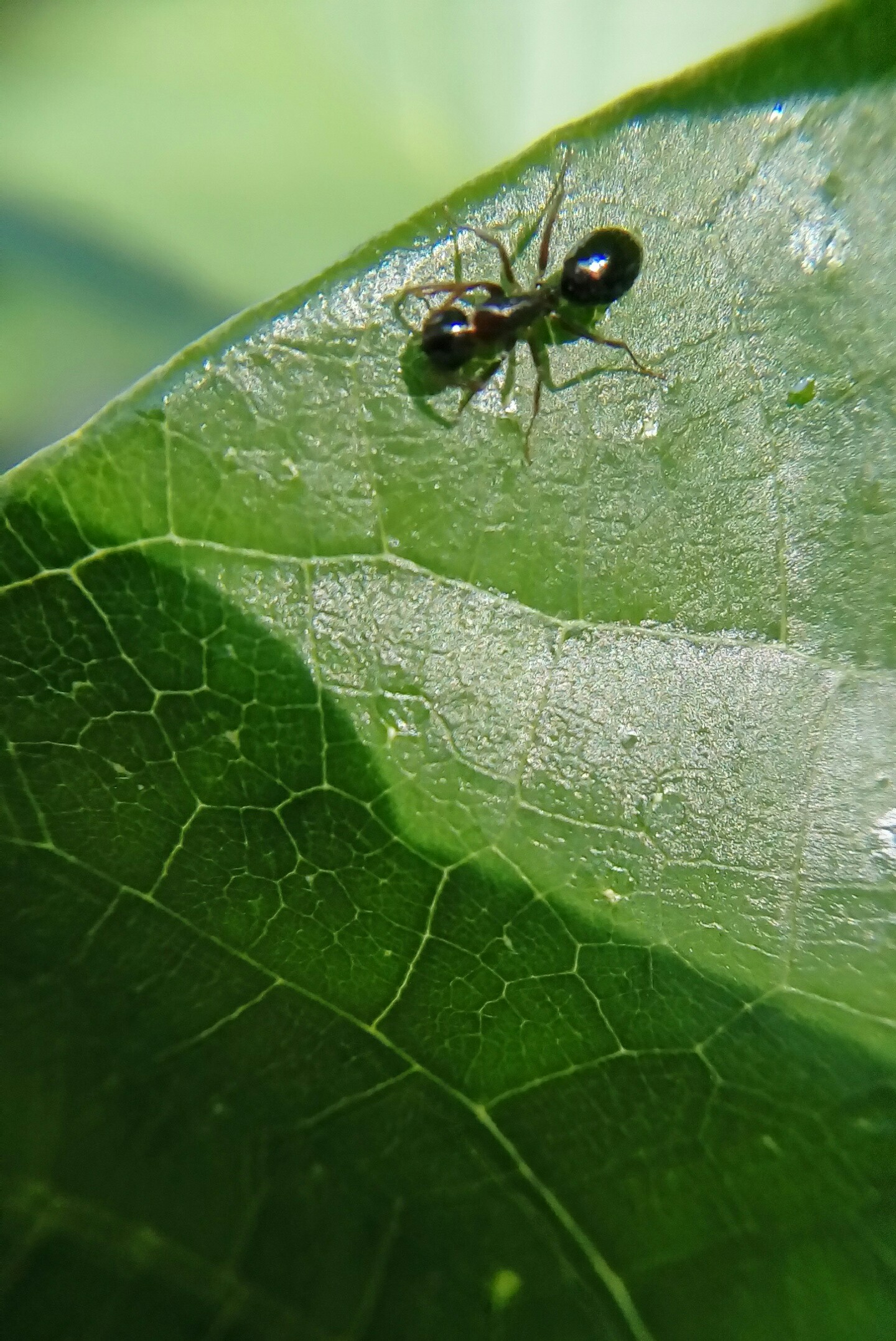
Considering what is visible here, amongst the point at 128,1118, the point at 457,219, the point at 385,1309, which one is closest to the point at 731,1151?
the point at 385,1309

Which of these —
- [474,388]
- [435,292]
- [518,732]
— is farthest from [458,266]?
[518,732]

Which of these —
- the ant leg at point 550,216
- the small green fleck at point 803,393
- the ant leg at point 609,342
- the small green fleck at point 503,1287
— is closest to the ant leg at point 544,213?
the ant leg at point 550,216

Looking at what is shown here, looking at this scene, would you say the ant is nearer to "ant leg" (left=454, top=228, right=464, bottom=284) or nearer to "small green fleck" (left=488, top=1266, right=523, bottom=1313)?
"ant leg" (left=454, top=228, right=464, bottom=284)

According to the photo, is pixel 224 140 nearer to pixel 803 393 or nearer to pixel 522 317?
pixel 522 317

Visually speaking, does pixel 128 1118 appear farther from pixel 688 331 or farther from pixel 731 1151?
pixel 688 331

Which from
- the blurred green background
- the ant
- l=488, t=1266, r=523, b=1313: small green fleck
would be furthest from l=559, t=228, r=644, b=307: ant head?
l=488, t=1266, r=523, b=1313: small green fleck

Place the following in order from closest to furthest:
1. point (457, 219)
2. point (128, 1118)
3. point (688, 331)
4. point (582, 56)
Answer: point (128, 1118) → point (457, 219) → point (688, 331) → point (582, 56)
